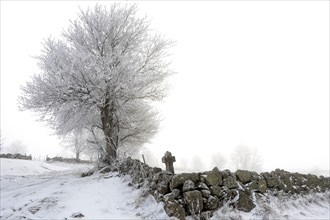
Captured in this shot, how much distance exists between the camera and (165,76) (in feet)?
39.7

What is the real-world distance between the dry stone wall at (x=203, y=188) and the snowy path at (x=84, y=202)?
333 millimetres

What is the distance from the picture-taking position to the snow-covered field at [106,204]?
5.60 meters

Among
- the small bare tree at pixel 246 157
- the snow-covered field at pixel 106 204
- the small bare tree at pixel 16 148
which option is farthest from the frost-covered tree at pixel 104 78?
the small bare tree at pixel 16 148

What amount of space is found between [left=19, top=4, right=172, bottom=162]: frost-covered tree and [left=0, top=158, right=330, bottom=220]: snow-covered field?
290 centimetres

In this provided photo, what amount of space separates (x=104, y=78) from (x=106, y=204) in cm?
530

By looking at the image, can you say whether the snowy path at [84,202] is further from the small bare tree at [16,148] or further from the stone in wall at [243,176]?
the small bare tree at [16,148]

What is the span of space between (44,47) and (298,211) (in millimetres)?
12146

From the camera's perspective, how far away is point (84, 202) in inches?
258

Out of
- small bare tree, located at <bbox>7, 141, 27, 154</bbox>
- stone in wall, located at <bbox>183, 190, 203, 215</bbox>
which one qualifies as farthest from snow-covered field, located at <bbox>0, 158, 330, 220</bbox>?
small bare tree, located at <bbox>7, 141, 27, 154</bbox>

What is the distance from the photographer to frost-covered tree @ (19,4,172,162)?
32.7 ft

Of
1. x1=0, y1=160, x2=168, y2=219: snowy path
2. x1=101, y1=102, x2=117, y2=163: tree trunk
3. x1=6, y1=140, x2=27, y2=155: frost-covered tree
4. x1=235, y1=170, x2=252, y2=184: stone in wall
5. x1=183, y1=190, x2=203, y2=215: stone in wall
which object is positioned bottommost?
x1=6, y1=140, x2=27, y2=155: frost-covered tree

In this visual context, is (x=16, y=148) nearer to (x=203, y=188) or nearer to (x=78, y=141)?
(x=78, y=141)

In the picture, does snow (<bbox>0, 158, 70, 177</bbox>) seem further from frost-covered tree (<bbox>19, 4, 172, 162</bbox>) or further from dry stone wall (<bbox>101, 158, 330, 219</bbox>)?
dry stone wall (<bbox>101, 158, 330, 219</bbox>)

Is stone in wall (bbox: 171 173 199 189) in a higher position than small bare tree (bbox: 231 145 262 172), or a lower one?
higher
